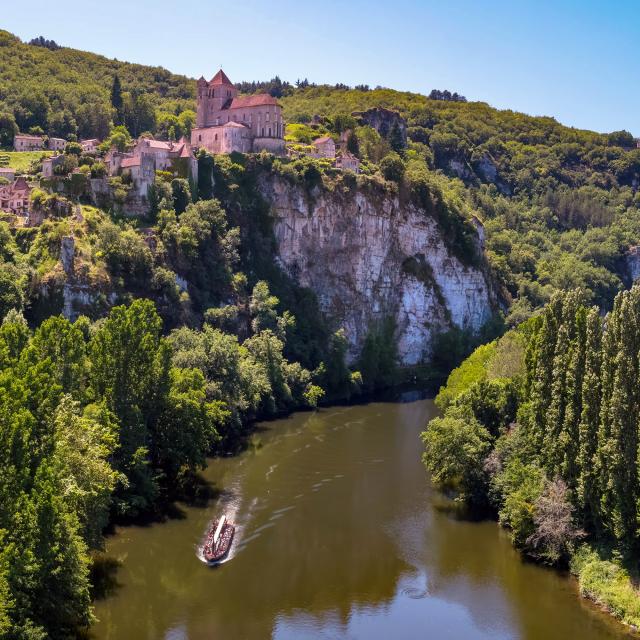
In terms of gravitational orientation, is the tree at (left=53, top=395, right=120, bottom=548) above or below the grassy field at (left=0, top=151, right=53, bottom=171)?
below

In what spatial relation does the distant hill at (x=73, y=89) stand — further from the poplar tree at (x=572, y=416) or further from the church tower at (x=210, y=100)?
the poplar tree at (x=572, y=416)

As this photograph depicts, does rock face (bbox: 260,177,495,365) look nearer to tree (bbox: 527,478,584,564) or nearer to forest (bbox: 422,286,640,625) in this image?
forest (bbox: 422,286,640,625)

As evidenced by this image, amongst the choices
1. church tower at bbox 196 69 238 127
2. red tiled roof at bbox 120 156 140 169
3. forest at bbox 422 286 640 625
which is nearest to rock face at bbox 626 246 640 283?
church tower at bbox 196 69 238 127

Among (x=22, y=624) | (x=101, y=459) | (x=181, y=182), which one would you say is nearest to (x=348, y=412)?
(x=181, y=182)

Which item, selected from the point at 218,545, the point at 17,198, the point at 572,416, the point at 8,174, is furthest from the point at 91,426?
the point at 8,174

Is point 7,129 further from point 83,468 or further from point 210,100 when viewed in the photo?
point 83,468

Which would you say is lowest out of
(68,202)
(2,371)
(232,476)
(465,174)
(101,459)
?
(232,476)

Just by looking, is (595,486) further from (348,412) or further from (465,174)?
(465,174)
